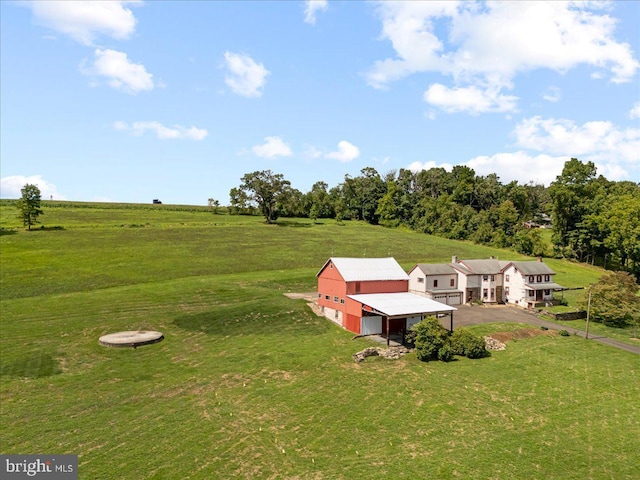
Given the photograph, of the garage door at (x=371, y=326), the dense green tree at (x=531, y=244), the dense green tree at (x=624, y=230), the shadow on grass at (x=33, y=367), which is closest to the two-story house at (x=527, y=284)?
the garage door at (x=371, y=326)

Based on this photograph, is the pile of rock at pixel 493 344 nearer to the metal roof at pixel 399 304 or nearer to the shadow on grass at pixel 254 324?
the metal roof at pixel 399 304

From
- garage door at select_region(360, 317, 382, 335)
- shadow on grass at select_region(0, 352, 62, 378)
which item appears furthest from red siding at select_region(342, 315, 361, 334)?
shadow on grass at select_region(0, 352, 62, 378)

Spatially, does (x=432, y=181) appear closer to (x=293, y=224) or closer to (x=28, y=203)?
(x=293, y=224)

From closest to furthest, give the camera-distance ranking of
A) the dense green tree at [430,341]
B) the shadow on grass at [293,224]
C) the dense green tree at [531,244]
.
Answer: the dense green tree at [430,341]
the dense green tree at [531,244]
the shadow on grass at [293,224]

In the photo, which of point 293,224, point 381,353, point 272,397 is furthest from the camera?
point 293,224

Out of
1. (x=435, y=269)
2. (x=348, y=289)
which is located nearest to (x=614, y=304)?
(x=435, y=269)

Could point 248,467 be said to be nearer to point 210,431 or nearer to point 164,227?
point 210,431
